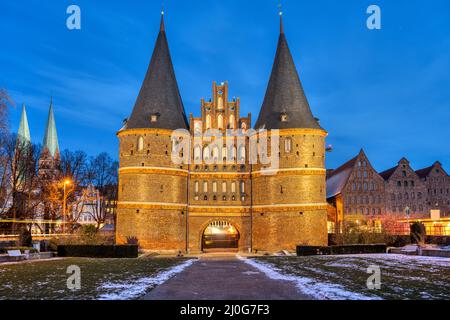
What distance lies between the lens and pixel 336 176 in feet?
245

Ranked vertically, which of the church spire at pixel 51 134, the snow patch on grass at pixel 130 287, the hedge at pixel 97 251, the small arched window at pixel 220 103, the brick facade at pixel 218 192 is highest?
the church spire at pixel 51 134

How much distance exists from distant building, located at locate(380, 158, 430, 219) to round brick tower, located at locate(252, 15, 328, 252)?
1000 inches

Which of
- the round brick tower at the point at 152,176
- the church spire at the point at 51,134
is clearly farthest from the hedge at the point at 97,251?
the church spire at the point at 51,134

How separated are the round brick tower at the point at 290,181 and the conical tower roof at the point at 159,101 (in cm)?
902

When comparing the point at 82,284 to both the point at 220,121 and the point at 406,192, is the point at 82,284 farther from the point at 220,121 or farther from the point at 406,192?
the point at 406,192

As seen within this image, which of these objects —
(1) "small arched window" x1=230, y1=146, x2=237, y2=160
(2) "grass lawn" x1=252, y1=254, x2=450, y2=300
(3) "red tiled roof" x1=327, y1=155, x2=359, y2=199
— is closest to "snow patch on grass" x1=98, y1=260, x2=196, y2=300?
(2) "grass lawn" x1=252, y1=254, x2=450, y2=300

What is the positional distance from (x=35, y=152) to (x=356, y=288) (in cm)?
4744

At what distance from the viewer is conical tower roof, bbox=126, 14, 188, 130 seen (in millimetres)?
45250

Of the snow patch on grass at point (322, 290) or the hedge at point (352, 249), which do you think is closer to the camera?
the snow patch on grass at point (322, 290)

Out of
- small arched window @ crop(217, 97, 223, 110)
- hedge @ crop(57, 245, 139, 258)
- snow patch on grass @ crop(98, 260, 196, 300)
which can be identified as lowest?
hedge @ crop(57, 245, 139, 258)

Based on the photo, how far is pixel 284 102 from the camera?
46219mm

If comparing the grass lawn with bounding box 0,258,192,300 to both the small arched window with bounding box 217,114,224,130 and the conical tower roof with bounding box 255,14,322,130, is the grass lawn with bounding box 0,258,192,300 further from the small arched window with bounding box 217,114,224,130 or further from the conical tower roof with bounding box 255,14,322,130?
the small arched window with bounding box 217,114,224,130

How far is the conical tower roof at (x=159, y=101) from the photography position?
4525cm

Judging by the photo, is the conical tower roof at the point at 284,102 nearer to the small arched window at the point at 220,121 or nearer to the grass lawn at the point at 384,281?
the small arched window at the point at 220,121
